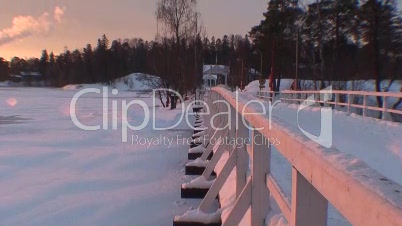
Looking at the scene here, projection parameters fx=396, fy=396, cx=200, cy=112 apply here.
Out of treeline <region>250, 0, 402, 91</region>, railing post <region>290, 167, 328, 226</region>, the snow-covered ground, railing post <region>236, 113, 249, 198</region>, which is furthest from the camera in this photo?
treeline <region>250, 0, 402, 91</region>

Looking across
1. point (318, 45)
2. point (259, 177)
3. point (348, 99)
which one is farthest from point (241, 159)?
point (318, 45)

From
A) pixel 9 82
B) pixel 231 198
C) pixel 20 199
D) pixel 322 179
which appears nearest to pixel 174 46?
pixel 20 199

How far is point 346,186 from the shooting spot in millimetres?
914

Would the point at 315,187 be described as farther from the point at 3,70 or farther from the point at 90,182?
the point at 3,70

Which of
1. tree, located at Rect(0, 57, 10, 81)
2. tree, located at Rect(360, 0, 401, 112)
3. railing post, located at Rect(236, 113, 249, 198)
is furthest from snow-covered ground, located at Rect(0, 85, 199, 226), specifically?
tree, located at Rect(0, 57, 10, 81)

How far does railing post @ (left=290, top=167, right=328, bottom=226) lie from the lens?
1266 mm

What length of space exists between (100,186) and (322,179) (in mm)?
6127

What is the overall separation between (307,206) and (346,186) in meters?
0.42

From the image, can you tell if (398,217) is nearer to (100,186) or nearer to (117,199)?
(117,199)

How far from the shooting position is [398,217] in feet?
2.29

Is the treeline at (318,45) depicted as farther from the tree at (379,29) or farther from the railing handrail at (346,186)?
the railing handrail at (346,186)

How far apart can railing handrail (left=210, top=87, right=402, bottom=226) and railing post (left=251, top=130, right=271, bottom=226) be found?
2.82ft

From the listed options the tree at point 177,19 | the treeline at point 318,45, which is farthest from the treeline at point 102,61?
the tree at point 177,19

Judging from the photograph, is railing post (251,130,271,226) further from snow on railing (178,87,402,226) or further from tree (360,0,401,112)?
tree (360,0,401,112)
